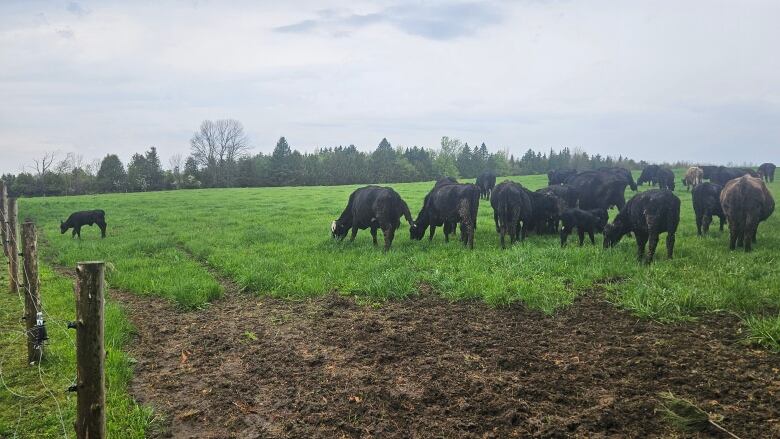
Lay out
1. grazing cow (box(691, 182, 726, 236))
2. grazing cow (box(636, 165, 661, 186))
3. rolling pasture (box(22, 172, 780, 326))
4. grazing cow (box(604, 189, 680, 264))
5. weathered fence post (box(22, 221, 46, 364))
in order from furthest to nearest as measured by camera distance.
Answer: grazing cow (box(636, 165, 661, 186)), grazing cow (box(691, 182, 726, 236)), grazing cow (box(604, 189, 680, 264)), rolling pasture (box(22, 172, 780, 326)), weathered fence post (box(22, 221, 46, 364))

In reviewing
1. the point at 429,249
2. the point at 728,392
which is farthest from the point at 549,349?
the point at 429,249

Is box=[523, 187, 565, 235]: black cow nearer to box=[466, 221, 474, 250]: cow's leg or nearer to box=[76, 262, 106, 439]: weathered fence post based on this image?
box=[466, 221, 474, 250]: cow's leg

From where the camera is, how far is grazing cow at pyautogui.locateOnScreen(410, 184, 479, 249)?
14680 millimetres

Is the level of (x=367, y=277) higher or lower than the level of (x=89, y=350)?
lower

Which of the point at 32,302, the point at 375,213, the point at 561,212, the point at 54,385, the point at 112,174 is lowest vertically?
the point at 54,385

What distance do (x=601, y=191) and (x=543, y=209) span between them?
5.83 m

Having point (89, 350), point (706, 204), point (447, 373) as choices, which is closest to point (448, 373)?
point (447, 373)

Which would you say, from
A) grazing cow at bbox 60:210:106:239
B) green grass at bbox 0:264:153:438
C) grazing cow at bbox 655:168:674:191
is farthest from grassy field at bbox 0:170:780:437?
grazing cow at bbox 655:168:674:191

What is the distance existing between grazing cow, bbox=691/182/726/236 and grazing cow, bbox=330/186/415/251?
8.99 m

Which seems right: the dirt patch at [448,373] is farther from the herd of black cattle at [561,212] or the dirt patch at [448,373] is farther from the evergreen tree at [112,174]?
the evergreen tree at [112,174]

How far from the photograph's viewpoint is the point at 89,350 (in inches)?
156

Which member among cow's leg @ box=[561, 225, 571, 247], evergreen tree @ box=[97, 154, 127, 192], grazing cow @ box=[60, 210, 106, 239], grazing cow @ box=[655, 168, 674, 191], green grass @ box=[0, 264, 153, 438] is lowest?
green grass @ box=[0, 264, 153, 438]

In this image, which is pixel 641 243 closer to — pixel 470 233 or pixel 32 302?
pixel 470 233

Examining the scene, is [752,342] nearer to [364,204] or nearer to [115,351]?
[115,351]
